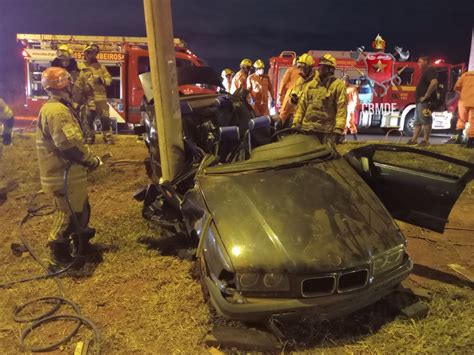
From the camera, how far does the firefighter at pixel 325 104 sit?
5102 millimetres

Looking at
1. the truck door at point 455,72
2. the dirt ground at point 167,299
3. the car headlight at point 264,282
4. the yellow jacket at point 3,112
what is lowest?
the dirt ground at point 167,299

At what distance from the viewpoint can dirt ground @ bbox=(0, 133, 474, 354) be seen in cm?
258

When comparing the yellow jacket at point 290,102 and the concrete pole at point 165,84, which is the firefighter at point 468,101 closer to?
the yellow jacket at point 290,102

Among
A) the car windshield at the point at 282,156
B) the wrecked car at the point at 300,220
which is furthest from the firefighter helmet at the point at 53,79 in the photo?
the car windshield at the point at 282,156

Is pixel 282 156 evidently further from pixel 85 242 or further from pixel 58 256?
pixel 58 256

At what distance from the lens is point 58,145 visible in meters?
3.48

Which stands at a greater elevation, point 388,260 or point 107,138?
point 107,138

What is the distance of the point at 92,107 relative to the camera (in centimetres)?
826

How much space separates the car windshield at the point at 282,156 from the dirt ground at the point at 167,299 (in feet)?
3.39

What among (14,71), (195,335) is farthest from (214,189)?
(14,71)

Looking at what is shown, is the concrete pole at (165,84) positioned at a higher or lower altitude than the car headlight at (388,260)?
higher

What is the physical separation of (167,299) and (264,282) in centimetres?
115

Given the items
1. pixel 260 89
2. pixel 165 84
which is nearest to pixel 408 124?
pixel 260 89

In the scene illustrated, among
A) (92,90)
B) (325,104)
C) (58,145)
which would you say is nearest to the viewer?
(58,145)
